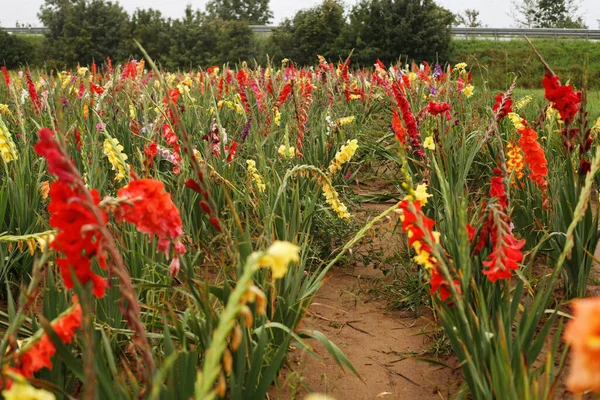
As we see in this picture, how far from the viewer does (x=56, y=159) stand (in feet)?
3.04

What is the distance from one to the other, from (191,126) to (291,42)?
23.0 m

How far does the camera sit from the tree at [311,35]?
84.5 feet

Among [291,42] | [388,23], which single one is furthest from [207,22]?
[388,23]

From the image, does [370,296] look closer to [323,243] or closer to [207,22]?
[323,243]

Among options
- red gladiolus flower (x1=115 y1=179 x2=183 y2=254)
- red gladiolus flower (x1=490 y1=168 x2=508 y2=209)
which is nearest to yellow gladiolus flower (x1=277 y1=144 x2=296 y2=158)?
red gladiolus flower (x1=490 y1=168 x2=508 y2=209)

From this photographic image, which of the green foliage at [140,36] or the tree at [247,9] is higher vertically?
the tree at [247,9]

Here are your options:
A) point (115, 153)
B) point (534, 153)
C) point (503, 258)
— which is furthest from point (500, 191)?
point (115, 153)

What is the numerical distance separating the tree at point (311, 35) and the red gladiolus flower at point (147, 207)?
81.6ft

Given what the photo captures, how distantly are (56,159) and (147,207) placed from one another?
0.67ft

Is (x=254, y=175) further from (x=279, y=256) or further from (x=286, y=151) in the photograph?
(x=279, y=256)

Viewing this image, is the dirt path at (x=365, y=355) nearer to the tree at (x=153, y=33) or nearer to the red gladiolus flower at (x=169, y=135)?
the red gladiolus flower at (x=169, y=135)

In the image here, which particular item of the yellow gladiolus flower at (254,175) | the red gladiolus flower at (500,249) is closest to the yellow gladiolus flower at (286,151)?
the yellow gladiolus flower at (254,175)

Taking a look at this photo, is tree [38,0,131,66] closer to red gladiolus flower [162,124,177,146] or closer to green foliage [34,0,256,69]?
green foliage [34,0,256,69]

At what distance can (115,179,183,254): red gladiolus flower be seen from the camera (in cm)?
109
